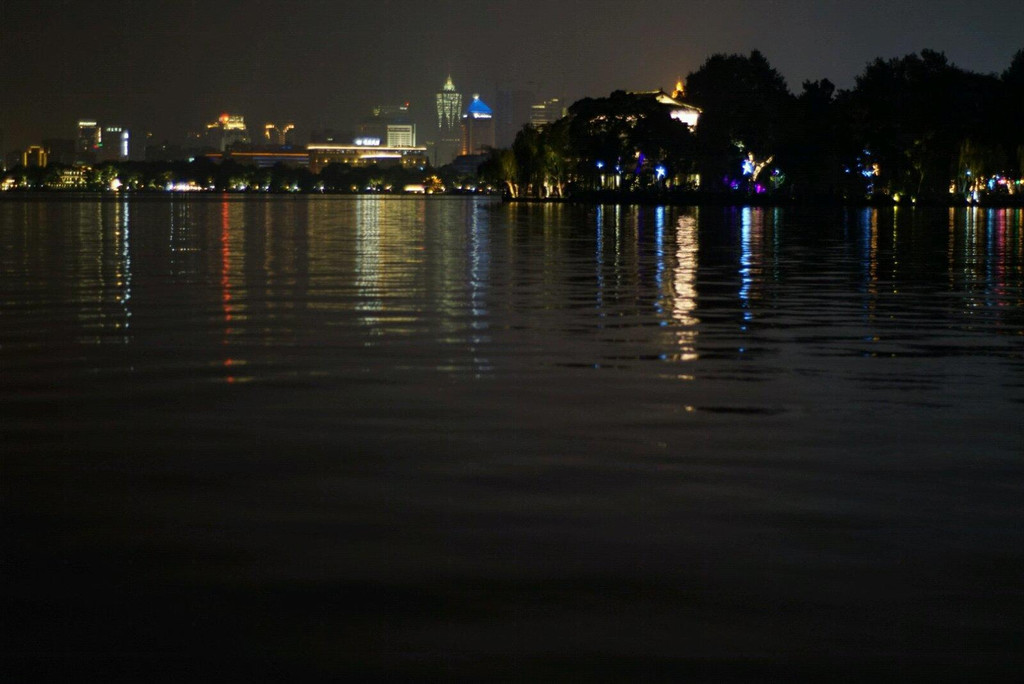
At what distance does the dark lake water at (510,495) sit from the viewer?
20.4 feet

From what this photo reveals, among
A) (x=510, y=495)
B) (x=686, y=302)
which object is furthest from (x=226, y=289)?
(x=510, y=495)

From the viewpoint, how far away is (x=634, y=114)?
142 metres

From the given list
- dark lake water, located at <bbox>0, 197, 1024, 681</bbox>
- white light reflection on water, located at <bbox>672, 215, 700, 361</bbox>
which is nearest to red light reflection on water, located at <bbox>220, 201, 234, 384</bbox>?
dark lake water, located at <bbox>0, 197, 1024, 681</bbox>

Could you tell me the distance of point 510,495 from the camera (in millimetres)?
8969

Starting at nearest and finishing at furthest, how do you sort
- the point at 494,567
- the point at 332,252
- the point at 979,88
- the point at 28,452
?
the point at 494,567, the point at 28,452, the point at 332,252, the point at 979,88

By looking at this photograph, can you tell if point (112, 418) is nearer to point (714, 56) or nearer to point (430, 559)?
point (430, 559)

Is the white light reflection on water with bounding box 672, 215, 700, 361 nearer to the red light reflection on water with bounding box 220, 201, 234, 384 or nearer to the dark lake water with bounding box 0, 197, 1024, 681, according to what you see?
the dark lake water with bounding box 0, 197, 1024, 681

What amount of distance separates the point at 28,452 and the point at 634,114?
5319 inches

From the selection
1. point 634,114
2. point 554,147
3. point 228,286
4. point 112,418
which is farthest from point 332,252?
point 554,147

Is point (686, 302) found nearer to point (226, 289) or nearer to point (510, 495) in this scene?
point (226, 289)

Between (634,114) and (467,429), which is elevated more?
(634,114)

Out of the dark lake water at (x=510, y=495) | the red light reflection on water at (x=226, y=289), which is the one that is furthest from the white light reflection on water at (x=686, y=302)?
the red light reflection on water at (x=226, y=289)

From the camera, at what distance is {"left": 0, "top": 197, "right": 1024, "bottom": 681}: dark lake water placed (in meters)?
6.21

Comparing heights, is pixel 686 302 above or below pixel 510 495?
above
